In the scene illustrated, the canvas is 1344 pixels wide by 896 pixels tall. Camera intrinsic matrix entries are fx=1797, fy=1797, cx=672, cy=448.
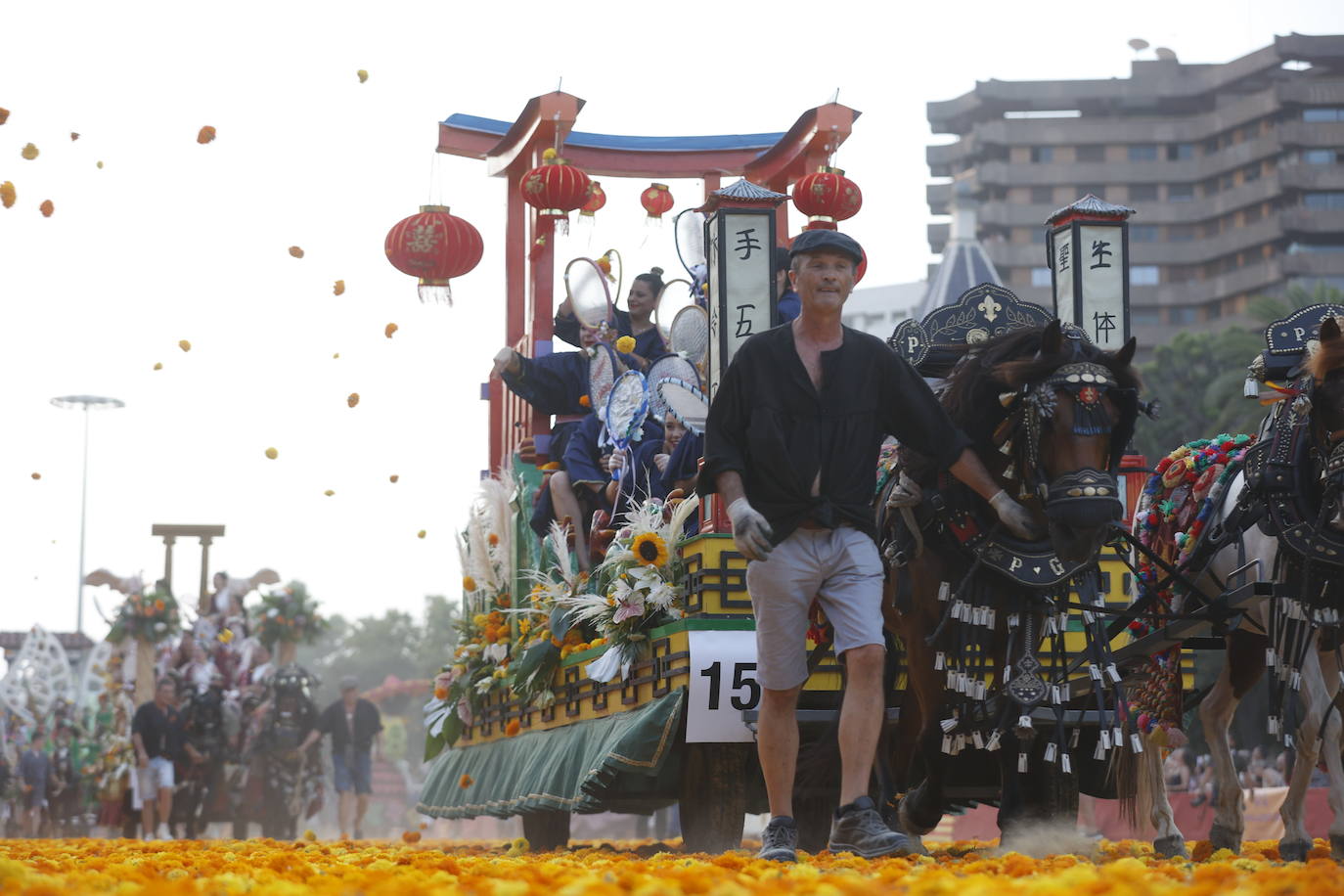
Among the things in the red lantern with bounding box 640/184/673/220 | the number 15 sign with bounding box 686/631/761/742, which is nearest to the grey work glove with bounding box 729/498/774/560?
the number 15 sign with bounding box 686/631/761/742

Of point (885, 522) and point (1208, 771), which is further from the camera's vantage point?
point (1208, 771)

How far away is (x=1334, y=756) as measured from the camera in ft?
21.0

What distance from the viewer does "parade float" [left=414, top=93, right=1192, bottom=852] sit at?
763 centimetres

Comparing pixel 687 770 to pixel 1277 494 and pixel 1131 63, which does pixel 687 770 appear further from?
pixel 1131 63

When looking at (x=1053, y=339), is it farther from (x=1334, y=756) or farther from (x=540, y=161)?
(x=540, y=161)

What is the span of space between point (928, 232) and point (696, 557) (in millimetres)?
82632

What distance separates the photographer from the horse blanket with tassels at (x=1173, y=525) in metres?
7.61

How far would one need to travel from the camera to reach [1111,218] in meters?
9.02

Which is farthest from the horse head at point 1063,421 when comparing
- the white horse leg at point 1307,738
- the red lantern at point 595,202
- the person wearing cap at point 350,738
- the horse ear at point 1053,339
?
the person wearing cap at point 350,738

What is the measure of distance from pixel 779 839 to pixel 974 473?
1.44 m

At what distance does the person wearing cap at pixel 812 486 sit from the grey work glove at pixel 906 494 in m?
0.56

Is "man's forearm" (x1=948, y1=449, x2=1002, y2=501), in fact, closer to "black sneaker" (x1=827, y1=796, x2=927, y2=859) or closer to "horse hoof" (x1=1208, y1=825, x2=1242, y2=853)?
"black sneaker" (x1=827, y1=796, x2=927, y2=859)

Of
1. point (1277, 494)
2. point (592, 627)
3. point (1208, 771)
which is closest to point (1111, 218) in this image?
point (1277, 494)

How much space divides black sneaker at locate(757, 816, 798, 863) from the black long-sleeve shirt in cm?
91
